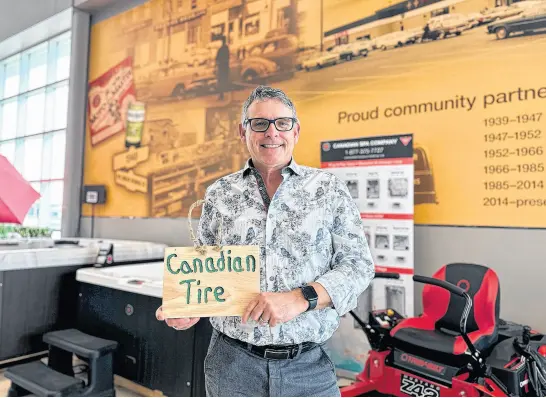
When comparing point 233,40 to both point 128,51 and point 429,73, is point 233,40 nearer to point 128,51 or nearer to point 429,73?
point 128,51

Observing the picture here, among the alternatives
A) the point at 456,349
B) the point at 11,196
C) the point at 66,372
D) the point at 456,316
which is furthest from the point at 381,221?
the point at 66,372

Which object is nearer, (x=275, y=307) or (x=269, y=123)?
(x=275, y=307)

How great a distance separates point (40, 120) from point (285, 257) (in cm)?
722

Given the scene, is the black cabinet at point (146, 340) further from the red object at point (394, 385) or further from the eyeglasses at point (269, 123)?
the eyeglasses at point (269, 123)

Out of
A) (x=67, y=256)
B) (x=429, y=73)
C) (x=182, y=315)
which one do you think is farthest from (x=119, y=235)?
(x=182, y=315)

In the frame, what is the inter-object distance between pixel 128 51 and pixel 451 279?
4813mm

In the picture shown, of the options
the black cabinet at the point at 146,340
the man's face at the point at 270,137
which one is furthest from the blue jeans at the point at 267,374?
the black cabinet at the point at 146,340

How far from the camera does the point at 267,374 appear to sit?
44.2 inches

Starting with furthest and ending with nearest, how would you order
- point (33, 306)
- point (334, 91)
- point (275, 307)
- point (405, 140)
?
1. point (334, 91)
2. point (33, 306)
3. point (405, 140)
4. point (275, 307)

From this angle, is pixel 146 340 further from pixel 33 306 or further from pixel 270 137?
pixel 270 137

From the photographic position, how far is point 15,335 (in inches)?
124

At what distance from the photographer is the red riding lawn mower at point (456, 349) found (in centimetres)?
201

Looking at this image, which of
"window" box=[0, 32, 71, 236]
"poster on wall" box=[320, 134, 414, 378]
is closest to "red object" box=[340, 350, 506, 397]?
"poster on wall" box=[320, 134, 414, 378]

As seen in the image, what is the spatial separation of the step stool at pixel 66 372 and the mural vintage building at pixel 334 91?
2083mm
